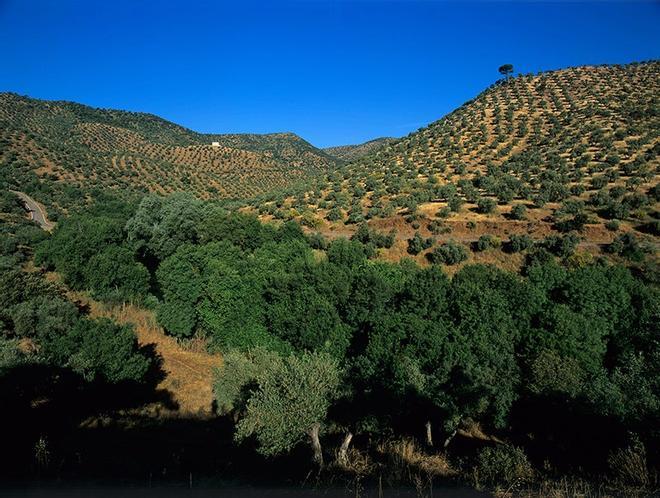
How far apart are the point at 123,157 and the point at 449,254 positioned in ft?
255

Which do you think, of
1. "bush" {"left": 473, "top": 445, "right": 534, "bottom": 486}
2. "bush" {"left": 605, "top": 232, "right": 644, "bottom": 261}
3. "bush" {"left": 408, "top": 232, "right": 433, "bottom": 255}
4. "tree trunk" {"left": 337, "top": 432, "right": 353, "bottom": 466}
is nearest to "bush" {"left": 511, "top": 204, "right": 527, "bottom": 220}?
"bush" {"left": 605, "top": 232, "right": 644, "bottom": 261}

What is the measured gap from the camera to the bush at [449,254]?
3331 cm

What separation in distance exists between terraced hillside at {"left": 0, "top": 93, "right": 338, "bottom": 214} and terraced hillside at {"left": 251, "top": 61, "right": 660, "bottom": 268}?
29868 mm

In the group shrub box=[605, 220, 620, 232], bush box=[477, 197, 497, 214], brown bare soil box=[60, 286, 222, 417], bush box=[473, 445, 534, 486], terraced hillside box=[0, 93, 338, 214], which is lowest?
brown bare soil box=[60, 286, 222, 417]

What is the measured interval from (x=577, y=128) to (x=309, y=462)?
207 ft

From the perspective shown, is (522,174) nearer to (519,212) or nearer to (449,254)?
(519,212)

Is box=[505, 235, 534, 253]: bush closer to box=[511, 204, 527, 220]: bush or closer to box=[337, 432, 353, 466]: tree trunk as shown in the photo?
box=[511, 204, 527, 220]: bush

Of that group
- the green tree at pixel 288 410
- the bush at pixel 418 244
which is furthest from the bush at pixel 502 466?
the bush at pixel 418 244

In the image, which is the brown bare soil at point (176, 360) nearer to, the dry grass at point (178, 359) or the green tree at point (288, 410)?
the dry grass at point (178, 359)

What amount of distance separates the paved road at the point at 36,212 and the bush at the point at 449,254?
137 feet

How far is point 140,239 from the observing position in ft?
120

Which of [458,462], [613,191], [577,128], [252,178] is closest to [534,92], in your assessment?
[577,128]

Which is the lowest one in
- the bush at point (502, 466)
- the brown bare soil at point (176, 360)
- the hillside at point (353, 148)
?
the brown bare soil at point (176, 360)

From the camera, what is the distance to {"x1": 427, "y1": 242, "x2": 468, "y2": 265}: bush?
3331 cm
